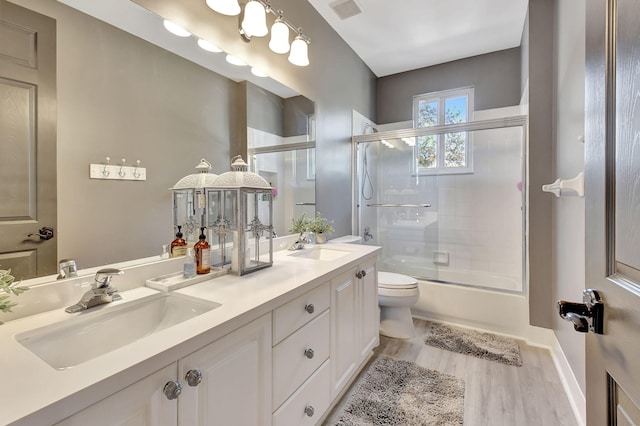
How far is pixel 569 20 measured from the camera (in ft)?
5.55

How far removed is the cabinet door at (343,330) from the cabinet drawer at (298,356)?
0.08 meters

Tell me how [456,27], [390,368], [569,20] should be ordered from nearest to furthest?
[569,20] → [390,368] → [456,27]

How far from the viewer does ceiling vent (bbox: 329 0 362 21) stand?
2.24 meters

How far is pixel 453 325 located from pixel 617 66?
2.51 meters

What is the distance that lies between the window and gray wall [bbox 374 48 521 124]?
0.28 feet

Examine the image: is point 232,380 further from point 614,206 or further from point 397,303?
point 397,303

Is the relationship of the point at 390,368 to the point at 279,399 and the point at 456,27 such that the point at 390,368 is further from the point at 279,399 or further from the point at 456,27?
the point at 456,27

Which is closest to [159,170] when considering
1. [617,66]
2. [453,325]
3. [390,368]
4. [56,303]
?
[56,303]

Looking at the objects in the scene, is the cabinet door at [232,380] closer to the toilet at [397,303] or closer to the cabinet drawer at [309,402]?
the cabinet drawer at [309,402]

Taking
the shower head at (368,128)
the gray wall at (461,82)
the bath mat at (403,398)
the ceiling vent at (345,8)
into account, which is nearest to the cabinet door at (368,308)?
the bath mat at (403,398)

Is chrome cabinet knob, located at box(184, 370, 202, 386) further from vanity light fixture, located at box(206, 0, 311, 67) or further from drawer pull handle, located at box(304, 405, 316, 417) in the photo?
vanity light fixture, located at box(206, 0, 311, 67)

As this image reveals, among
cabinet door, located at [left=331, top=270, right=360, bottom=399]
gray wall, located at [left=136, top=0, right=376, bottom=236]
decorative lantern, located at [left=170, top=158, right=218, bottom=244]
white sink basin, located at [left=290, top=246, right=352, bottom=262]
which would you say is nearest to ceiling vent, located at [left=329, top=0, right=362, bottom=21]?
gray wall, located at [left=136, top=0, right=376, bottom=236]

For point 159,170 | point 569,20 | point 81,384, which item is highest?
point 569,20

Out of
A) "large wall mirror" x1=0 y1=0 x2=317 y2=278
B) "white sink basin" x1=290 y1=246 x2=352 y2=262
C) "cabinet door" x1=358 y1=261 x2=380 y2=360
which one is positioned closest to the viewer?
"large wall mirror" x1=0 y1=0 x2=317 y2=278
